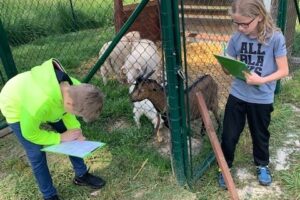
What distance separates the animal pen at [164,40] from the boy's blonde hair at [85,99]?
549 millimetres

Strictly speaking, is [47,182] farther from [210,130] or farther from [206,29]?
[206,29]

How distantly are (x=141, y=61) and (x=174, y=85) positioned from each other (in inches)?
91.7

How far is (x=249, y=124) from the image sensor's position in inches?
120

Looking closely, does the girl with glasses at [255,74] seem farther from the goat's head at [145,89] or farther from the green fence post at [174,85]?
the goat's head at [145,89]

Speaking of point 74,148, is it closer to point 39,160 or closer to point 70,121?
point 70,121

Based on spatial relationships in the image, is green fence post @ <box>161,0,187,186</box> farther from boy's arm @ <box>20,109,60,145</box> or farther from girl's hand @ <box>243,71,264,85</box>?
boy's arm @ <box>20,109,60,145</box>

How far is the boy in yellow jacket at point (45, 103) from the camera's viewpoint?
248 centimetres

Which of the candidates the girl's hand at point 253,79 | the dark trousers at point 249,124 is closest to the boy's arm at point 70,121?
the dark trousers at point 249,124

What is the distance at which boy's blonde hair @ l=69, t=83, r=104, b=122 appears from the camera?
244cm

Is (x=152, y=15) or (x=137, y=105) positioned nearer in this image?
(x=137, y=105)

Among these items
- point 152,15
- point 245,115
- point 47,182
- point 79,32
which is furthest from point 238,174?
point 79,32

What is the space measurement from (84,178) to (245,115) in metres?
1.45

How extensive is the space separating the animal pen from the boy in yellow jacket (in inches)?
22.5

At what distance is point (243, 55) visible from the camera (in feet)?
9.16
